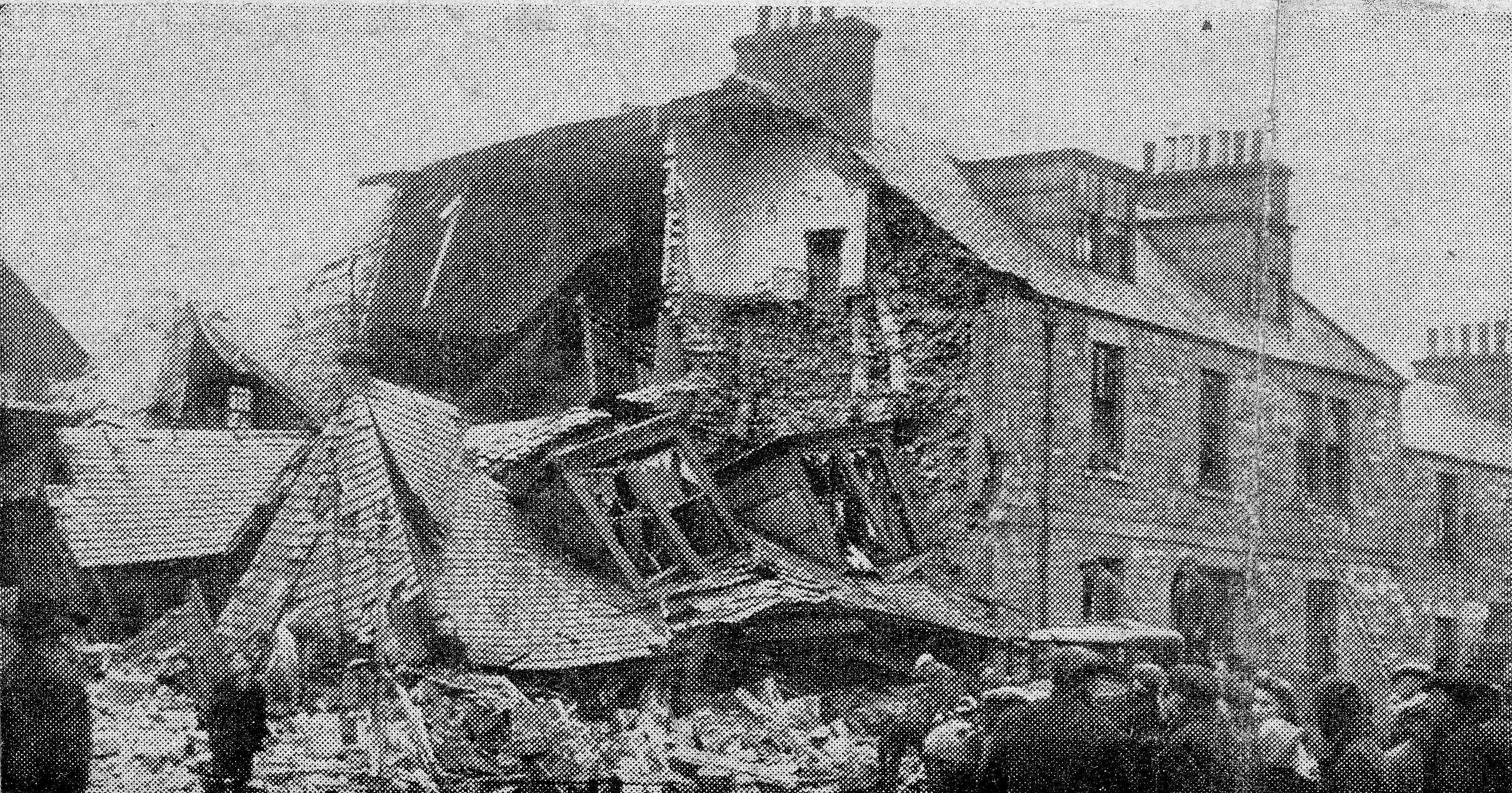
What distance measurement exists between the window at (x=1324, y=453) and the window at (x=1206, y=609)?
0.57 m

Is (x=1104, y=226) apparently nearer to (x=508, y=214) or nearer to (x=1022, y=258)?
(x=1022, y=258)

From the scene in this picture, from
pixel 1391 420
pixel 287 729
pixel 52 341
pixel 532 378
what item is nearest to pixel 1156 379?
pixel 1391 420

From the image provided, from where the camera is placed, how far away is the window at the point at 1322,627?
571cm

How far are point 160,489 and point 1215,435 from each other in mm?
5110

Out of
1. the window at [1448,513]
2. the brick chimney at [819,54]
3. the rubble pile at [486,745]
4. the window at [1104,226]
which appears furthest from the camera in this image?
the window at [1104,226]

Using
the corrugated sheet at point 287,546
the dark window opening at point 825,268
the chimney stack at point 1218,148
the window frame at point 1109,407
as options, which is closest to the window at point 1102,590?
the window frame at point 1109,407

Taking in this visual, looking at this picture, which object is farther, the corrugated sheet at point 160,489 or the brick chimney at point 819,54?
the brick chimney at point 819,54

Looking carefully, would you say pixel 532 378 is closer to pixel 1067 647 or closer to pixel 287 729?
pixel 287 729

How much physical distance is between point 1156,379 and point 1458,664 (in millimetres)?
1973

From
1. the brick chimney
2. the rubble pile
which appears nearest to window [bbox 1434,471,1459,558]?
the rubble pile

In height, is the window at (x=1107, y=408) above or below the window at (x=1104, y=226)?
below

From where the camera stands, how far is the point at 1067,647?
230 inches

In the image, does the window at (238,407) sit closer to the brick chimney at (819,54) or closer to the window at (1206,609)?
the brick chimney at (819,54)

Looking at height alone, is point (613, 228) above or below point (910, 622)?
above
